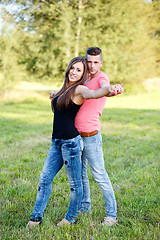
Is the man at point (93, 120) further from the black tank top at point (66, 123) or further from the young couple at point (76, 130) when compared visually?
the black tank top at point (66, 123)

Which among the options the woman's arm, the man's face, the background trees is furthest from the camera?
the background trees

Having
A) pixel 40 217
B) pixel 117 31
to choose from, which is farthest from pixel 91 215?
pixel 117 31

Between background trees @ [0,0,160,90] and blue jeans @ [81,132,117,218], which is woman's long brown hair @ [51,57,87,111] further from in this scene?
background trees @ [0,0,160,90]

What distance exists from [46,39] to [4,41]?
397 cm

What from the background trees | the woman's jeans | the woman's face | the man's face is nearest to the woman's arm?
the woman's face

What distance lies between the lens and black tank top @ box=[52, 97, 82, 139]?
2713 millimetres

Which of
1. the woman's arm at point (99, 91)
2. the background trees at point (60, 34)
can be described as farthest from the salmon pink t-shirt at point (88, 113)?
the background trees at point (60, 34)

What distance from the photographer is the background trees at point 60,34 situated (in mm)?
17703

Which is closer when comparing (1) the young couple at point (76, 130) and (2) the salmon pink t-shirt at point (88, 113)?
(1) the young couple at point (76, 130)

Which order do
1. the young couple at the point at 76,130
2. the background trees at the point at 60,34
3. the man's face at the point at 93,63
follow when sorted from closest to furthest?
the young couple at the point at 76,130 → the man's face at the point at 93,63 → the background trees at the point at 60,34

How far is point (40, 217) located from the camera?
2.95 m

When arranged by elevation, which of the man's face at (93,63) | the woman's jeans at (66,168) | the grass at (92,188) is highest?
the man's face at (93,63)

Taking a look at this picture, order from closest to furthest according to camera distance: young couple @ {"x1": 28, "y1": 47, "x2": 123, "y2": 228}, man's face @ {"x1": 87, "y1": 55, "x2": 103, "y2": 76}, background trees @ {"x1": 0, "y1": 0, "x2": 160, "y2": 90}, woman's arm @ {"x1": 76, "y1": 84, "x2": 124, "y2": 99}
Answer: woman's arm @ {"x1": 76, "y1": 84, "x2": 124, "y2": 99} < young couple @ {"x1": 28, "y1": 47, "x2": 123, "y2": 228} < man's face @ {"x1": 87, "y1": 55, "x2": 103, "y2": 76} < background trees @ {"x1": 0, "y1": 0, "x2": 160, "y2": 90}

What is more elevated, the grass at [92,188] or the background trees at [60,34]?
the background trees at [60,34]
